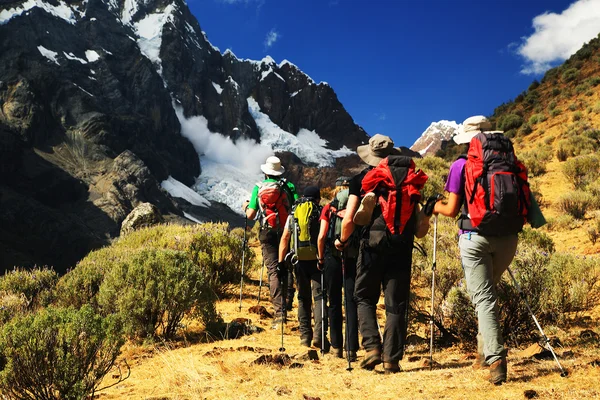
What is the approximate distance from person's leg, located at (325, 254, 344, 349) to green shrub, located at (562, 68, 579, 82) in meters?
33.5

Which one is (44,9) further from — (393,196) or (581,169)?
(393,196)

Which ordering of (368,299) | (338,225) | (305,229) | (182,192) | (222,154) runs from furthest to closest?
(222,154) → (182,192) → (305,229) → (338,225) → (368,299)

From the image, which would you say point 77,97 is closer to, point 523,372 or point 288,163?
point 288,163

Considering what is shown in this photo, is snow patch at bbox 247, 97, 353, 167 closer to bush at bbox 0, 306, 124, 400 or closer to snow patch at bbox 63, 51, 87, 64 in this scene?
snow patch at bbox 63, 51, 87, 64

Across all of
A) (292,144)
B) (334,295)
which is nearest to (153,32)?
(292,144)

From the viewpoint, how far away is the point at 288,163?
171375 millimetres

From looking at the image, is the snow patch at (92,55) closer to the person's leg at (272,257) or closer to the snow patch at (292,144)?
the snow patch at (292,144)

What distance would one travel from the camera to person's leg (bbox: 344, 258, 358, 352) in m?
5.03

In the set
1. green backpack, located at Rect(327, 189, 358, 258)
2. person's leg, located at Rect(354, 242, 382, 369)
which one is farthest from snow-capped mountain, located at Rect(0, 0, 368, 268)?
person's leg, located at Rect(354, 242, 382, 369)

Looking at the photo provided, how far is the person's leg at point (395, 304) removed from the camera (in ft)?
14.3

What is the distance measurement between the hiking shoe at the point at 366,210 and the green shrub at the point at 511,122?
95.8 feet

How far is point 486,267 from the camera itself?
12.6 ft

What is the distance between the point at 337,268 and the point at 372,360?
114cm

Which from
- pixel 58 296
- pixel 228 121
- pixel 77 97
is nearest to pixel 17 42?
pixel 77 97
